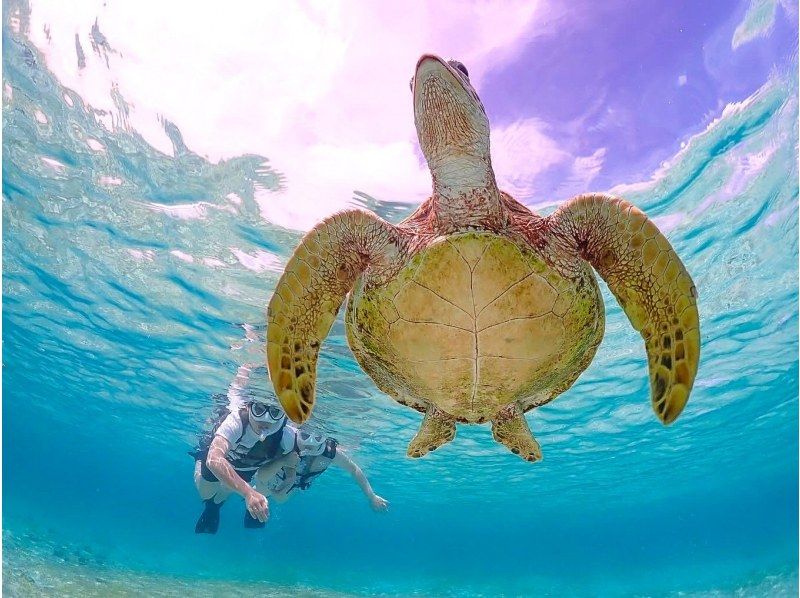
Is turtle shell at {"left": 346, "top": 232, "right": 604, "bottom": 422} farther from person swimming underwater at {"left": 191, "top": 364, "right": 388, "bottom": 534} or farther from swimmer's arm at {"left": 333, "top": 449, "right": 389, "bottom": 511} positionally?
person swimming underwater at {"left": 191, "top": 364, "right": 388, "bottom": 534}

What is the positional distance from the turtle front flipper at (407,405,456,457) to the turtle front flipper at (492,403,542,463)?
0.49 metres

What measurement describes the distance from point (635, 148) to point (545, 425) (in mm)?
14370

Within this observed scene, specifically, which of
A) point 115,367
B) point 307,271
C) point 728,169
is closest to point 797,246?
point 728,169

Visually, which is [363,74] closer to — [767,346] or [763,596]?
[767,346]

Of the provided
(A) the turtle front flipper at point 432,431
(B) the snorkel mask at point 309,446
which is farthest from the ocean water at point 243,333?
(A) the turtle front flipper at point 432,431

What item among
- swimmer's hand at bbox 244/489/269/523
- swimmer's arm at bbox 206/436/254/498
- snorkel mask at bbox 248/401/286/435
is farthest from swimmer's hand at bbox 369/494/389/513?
swimmer's hand at bbox 244/489/269/523

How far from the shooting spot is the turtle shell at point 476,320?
3320 mm

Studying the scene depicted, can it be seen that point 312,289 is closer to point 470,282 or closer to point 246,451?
point 470,282

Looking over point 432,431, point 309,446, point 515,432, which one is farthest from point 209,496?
point 515,432

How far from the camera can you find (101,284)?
44.1 feet

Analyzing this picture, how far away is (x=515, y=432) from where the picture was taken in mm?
5004

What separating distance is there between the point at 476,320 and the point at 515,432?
2.06 metres

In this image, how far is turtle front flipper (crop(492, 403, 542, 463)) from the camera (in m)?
4.74

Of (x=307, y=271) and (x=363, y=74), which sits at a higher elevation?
(x=363, y=74)
